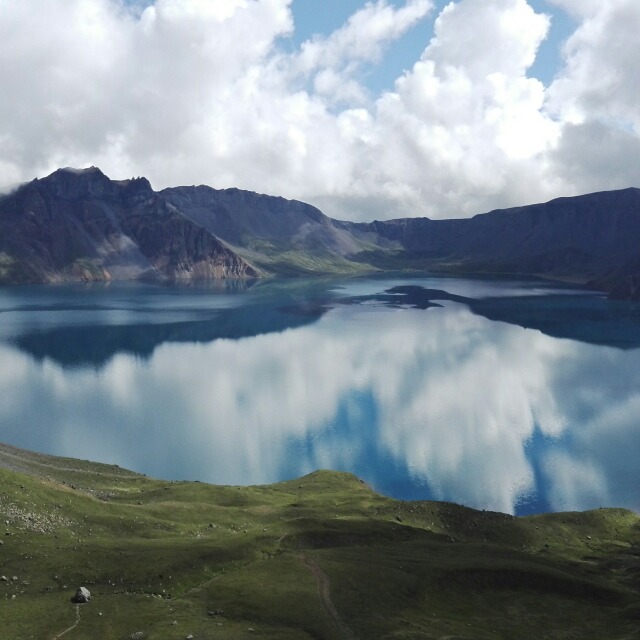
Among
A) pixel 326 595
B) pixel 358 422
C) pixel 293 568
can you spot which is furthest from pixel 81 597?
pixel 358 422

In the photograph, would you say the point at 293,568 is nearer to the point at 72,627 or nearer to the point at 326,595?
the point at 326,595

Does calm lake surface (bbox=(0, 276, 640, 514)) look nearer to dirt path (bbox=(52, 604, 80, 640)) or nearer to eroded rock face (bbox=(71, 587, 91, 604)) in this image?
eroded rock face (bbox=(71, 587, 91, 604))

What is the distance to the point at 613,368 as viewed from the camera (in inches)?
7416

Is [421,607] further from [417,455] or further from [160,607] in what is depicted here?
[417,455]

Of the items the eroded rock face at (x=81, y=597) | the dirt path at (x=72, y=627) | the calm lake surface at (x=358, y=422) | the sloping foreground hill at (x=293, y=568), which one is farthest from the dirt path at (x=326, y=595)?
the calm lake surface at (x=358, y=422)

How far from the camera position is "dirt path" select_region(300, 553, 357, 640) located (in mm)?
41844

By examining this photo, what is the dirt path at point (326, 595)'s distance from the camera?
4184cm

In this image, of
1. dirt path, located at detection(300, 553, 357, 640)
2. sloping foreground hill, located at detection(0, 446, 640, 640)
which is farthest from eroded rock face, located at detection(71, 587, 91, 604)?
dirt path, located at detection(300, 553, 357, 640)

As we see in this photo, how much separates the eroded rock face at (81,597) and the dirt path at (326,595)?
16.9 meters

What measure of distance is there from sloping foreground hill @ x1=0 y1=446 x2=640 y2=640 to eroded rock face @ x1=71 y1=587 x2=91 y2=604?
69cm

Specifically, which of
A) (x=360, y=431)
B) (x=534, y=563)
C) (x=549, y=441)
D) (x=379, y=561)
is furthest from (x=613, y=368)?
(x=379, y=561)

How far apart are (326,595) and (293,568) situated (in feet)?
19.1

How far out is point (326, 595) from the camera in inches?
1844

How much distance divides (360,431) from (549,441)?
3781cm
